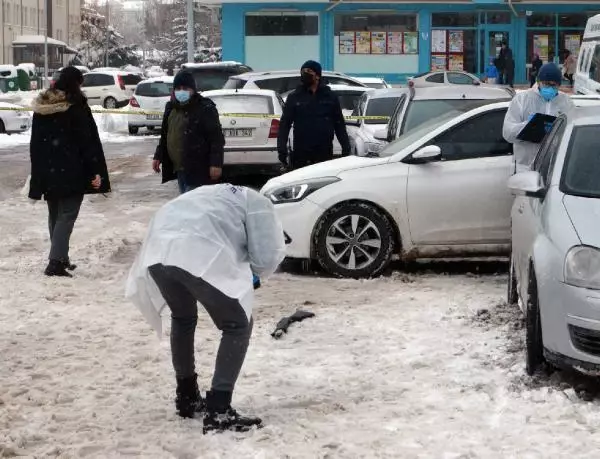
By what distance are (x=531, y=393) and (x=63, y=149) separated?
15.9ft

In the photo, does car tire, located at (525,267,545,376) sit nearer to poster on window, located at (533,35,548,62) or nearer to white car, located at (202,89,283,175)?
white car, located at (202,89,283,175)

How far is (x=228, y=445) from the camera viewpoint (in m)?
4.62

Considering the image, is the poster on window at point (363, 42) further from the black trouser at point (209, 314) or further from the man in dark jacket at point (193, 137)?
the black trouser at point (209, 314)

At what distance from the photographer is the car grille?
500 cm

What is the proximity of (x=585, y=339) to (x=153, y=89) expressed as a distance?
27.0m

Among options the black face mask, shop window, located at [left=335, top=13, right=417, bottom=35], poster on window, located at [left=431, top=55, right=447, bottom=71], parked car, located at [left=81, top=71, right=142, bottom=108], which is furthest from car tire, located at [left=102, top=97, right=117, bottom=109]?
the black face mask

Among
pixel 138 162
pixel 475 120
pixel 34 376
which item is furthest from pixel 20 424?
pixel 138 162

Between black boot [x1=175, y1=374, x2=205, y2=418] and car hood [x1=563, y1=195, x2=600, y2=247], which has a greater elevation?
car hood [x1=563, y1=195, x2=600, y2=247]

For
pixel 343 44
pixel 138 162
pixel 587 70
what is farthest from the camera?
pixel 343 44

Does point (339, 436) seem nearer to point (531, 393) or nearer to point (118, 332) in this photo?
point (531, 393)

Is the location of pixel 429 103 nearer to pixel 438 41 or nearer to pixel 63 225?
pixel 63 225

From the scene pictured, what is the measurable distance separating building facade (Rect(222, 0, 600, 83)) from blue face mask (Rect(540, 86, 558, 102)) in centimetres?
2909

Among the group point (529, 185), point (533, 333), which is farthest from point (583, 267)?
point (529, 185)

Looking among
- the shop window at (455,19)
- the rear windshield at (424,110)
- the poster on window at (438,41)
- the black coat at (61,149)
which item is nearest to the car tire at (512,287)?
the black coat at (61,149)
